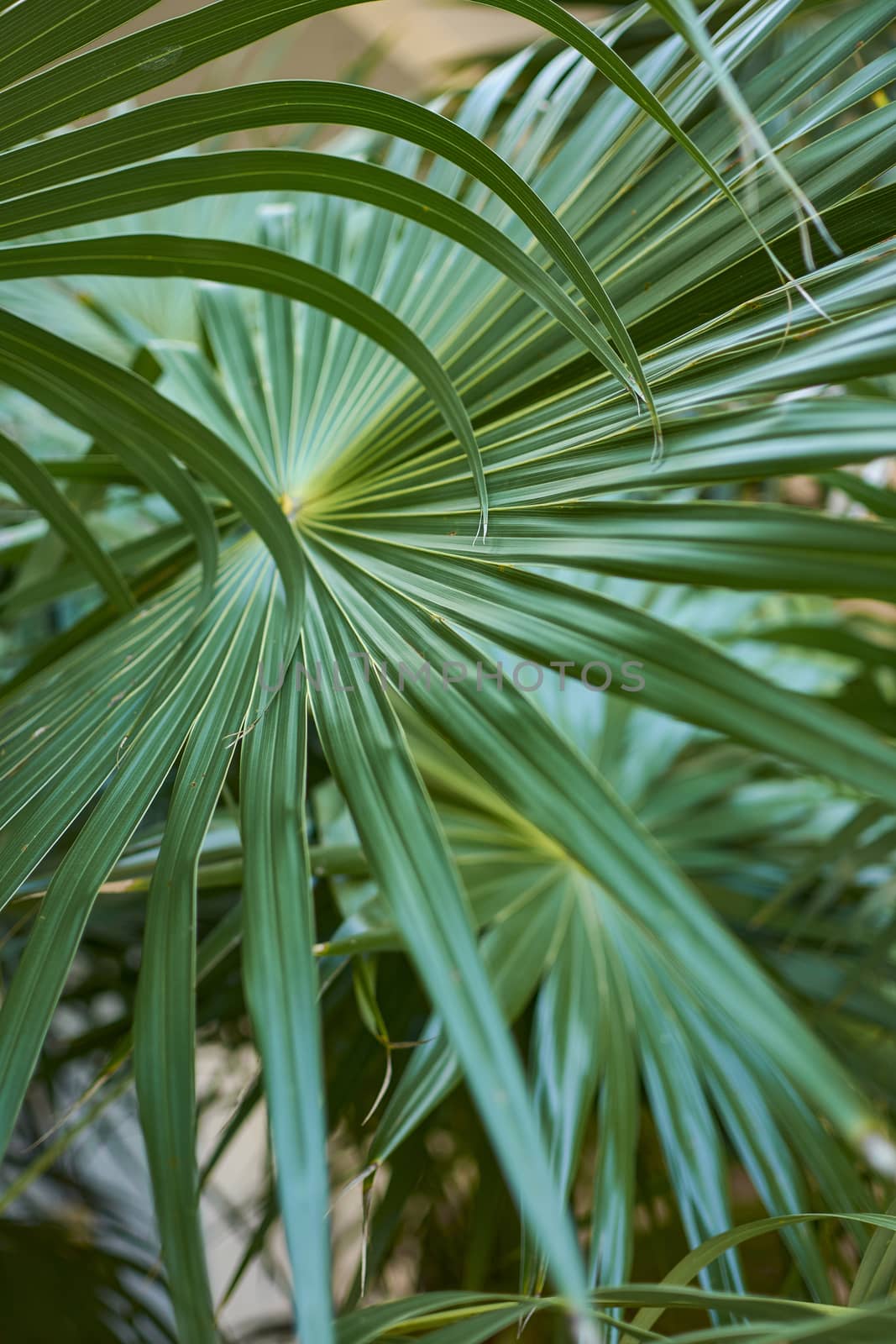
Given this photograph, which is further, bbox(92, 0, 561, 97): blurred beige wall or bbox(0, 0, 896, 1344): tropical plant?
bbox(92, 0, 561, 97): blurred beige wall

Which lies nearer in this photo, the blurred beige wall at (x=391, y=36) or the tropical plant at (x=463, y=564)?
the tropical plant at (x=463, y=564)

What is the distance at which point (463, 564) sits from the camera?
37cm

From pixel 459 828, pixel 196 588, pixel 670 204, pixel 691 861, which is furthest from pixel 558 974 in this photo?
pixel 670 204

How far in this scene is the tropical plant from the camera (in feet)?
0.86

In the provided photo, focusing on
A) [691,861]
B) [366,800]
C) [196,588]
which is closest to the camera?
[366,800]

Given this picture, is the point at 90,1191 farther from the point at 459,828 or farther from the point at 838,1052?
the point at 838,1052

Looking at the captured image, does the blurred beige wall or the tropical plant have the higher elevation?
the blurred beige wall

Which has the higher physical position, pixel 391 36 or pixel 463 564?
pixel 391 36

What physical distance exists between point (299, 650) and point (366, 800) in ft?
0.36

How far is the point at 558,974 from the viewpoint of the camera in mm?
634

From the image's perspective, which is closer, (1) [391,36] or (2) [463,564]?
(2) [463,564]

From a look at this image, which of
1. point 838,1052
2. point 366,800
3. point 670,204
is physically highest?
point 670,204

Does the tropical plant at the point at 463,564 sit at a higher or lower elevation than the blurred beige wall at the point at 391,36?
lower

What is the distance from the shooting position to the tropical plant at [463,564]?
0.86 ft
